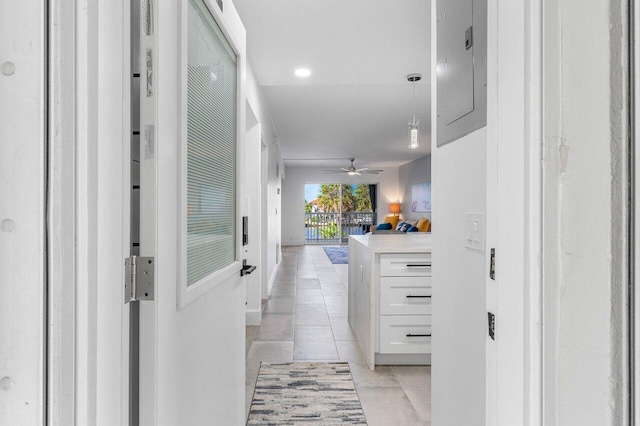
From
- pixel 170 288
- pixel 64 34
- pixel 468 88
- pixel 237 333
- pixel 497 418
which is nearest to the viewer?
pixel 64 34

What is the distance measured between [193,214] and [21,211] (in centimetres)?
53

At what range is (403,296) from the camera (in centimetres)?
263

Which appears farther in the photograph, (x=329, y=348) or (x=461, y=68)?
(x=329, y=348)

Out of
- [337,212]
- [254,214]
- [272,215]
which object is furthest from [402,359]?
[337,212]

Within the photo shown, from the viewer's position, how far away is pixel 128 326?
79 cm

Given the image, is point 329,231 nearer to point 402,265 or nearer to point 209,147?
point 402,265

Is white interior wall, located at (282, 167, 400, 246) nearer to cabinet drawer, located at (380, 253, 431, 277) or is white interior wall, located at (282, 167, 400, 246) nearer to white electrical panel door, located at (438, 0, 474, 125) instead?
cabinet drawer, located at (380, 253, 431, 277)

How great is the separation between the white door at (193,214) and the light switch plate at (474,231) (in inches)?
31.9

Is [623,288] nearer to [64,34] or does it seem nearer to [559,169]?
[559,169]

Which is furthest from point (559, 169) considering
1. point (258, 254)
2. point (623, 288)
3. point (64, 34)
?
point (258, 254)

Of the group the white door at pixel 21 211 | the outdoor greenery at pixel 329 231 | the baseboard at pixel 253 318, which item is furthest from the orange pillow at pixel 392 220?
the white door at pixel 21 211

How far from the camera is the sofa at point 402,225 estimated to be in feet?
29.0

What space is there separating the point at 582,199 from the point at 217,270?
107 centimetres

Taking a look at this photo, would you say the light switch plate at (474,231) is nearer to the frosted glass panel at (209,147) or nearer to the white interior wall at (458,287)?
the white interior wall at (458,287)
